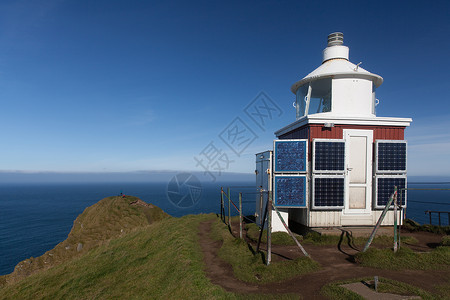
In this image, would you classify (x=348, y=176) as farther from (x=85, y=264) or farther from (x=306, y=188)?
(x=85, y=264)

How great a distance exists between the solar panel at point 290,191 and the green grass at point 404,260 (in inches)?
169

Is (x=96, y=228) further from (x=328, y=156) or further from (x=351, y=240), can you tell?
(x=351, y=240)

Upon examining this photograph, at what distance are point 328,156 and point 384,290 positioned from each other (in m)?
7.45

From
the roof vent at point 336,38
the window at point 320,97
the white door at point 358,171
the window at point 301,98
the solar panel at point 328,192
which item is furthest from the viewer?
the roof vent at point 336,38

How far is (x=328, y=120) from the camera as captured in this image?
13.4 m

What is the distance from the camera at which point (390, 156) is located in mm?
13297

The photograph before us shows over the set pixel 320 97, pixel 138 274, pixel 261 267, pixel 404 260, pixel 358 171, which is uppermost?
pixel 320 97

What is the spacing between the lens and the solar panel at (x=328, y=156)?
43.0 feet

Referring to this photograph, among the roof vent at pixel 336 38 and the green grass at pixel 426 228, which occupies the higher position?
the roof vent at pixel 336 38

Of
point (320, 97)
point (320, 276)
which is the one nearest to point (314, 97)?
point (320, 97)

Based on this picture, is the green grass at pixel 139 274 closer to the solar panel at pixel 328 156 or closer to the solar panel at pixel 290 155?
the solar panel at pixel 290 155

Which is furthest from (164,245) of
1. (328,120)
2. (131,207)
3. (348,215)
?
(131,207)

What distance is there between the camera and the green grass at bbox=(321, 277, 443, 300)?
6363mm

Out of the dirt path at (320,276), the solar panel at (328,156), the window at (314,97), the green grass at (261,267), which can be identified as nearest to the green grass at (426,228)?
the solar panel at (328,156)
